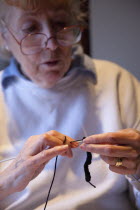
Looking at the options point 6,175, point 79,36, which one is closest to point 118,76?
point 79,36

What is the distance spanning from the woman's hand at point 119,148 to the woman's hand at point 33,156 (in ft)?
0.22

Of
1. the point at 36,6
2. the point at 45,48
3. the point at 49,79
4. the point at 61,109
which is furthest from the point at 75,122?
the point at 36,6

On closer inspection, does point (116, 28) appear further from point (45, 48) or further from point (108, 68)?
point (45, 48)

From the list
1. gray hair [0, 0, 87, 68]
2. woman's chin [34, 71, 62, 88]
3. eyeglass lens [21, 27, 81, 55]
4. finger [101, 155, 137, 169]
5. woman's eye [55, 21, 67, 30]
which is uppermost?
gray hair [0, 0, 87, 68]

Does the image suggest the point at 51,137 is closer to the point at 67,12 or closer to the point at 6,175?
the point at 6,175

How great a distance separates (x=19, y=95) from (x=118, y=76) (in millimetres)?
419

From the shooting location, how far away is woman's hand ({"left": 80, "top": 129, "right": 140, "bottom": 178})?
24.7 inches

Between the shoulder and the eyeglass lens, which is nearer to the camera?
the eyeglass lens

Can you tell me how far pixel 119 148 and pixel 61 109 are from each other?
310mm

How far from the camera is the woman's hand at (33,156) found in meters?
0.61

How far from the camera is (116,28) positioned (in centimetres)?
86

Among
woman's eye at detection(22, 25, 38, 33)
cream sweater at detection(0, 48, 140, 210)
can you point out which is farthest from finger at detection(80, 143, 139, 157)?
woman's eye at detection(22, 25, 38, 33)

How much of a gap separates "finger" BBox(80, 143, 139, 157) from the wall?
42 cm

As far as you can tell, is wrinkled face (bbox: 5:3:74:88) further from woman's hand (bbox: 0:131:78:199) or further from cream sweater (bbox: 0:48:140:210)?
woman's hand (bbox: 0:131:78:199)
